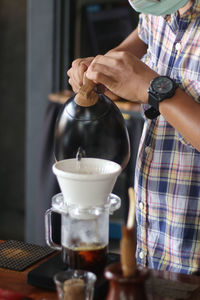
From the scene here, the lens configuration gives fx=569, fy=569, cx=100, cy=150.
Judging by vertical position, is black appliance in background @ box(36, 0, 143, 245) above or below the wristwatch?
below

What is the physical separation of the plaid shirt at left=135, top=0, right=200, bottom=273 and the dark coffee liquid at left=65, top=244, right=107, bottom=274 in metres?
0.36

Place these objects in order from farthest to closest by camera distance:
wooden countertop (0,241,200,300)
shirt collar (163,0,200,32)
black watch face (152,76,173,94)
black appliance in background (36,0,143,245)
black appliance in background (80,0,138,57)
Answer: black appliance in background (80,0,138,57), black appliance in background (36,0,143,245), shirt collar (163,0,200,32), black watch face (152,76,173,94), wooden countertop (0,241,200,300)

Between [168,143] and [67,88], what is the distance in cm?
181

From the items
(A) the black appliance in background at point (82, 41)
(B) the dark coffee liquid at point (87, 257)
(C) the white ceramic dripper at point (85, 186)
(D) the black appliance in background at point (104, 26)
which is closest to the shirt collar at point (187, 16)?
(C) the white ceramic dripper at point (85, 186)

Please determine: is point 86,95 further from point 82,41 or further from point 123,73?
point 82,41

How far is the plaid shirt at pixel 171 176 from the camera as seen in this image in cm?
139

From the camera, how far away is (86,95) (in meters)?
1.32

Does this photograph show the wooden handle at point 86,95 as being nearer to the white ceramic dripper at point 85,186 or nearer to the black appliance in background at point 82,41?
the white ceramic dripper at point 85,186

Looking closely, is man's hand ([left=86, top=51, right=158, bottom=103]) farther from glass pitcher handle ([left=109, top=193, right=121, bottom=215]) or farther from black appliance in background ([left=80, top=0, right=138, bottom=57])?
black appliance in background ([left=80, top=0, right=138, bottom=57])

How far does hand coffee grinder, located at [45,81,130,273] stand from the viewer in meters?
1.11

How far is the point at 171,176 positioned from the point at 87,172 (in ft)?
1.01


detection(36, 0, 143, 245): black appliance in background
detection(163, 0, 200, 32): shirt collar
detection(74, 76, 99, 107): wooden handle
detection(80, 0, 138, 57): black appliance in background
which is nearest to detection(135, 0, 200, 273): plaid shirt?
detection(163, 0, 200, 32): shirt collar

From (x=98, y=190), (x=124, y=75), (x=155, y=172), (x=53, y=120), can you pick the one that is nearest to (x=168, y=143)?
(x=155, y=172)

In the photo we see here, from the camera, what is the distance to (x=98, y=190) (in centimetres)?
111
